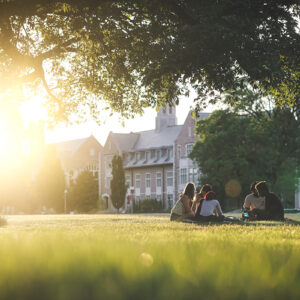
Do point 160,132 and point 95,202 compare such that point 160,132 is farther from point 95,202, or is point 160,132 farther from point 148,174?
point 95,202

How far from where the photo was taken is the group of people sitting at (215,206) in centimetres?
1662

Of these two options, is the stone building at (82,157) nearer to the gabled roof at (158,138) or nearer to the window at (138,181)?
the gabled roof at (158,138)

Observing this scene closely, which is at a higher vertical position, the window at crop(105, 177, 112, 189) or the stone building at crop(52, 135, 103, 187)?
the stone building at crop(52, 135, 103, 187)

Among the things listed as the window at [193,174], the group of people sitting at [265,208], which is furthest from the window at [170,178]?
the group of people sitting at [265,208]

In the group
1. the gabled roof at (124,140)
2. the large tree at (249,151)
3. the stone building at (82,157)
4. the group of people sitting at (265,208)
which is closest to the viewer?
the group of people sitting at (265,208)

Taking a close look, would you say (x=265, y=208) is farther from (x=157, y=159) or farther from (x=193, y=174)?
(x=157, y=159)

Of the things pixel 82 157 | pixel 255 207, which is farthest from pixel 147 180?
pixel 255 207

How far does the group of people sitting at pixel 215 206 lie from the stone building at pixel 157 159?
56623mm

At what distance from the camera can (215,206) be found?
16734 millimetres

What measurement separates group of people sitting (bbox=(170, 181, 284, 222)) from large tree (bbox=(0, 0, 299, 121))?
→ 3200 millimetres

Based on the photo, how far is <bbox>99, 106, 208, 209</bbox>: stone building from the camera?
7938 cm

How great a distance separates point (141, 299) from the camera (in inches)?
119

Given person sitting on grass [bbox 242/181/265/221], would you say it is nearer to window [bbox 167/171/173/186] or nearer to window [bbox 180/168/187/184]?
window [bbox 180/168/187/184]

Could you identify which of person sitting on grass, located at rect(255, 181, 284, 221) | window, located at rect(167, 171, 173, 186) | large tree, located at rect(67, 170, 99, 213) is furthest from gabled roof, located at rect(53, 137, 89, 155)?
person sitting on grass, located at rect(255, 181, 284, 221)
